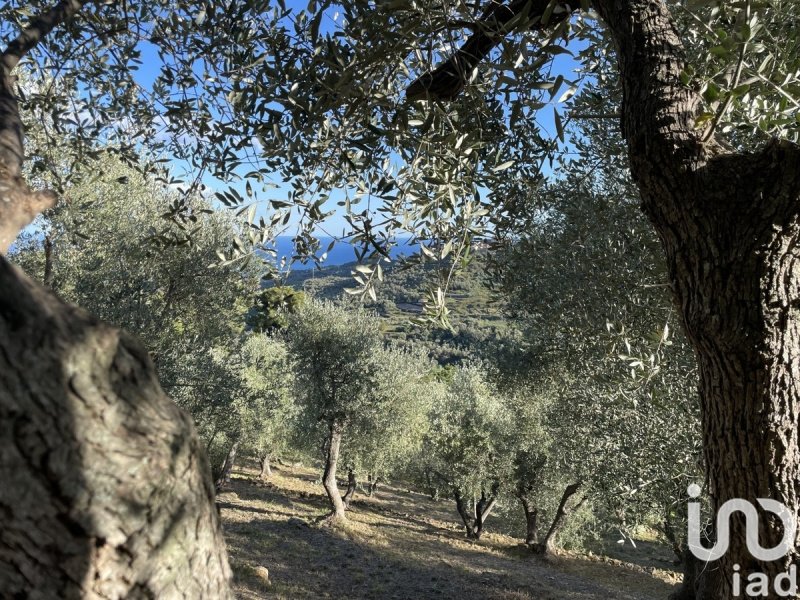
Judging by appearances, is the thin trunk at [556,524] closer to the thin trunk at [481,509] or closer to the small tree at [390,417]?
the thin trunk at [481,509]

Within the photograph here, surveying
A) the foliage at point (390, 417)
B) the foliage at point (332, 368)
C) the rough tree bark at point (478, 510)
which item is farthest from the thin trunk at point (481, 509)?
the foliage at point (332, 368)

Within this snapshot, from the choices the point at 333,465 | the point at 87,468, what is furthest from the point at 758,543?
the point at 333,465

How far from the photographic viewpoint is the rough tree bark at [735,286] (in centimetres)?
172

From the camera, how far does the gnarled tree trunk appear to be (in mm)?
989

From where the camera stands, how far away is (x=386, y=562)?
16.5 metres

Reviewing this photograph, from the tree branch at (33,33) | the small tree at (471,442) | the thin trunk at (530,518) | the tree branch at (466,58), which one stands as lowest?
the thin trunk at (530,518)

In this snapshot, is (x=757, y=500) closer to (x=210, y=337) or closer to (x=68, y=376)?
(x=68, y=376)

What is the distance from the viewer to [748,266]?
1.75 metres

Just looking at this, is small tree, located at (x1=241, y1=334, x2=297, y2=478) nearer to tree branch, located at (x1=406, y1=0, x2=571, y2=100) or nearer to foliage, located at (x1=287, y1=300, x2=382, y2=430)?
foliage, located at (x1=287, y1=300, x2=382, y2=430)

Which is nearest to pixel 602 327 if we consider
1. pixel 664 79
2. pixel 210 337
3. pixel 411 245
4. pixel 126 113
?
pixel 411 245

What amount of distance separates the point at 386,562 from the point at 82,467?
17.3 meters

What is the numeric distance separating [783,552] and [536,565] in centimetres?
2054

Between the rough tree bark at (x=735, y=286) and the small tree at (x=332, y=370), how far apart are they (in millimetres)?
18216

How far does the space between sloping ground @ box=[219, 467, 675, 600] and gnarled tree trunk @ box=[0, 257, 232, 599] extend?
34.9 feet
